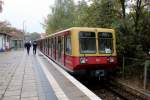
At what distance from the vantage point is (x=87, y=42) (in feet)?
46.5

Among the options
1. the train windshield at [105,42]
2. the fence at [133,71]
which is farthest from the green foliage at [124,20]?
the train windshield at [105,42]

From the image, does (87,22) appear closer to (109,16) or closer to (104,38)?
(109,16)

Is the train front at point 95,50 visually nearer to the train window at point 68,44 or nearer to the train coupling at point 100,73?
the train coupling at point 100,73

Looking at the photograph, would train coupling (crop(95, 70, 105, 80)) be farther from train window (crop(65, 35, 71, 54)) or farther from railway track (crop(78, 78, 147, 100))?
train window (crop(65, 35, 71, 54))

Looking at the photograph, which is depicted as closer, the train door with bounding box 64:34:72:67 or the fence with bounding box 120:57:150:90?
the fence with bounding box 120:57:150:90

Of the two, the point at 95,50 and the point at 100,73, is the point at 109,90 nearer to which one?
the point at 100,73

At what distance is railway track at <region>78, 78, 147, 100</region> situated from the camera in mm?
12413

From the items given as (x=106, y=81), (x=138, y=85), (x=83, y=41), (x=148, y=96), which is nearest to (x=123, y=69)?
(x=106, y=81)

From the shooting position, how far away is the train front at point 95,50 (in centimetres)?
1378

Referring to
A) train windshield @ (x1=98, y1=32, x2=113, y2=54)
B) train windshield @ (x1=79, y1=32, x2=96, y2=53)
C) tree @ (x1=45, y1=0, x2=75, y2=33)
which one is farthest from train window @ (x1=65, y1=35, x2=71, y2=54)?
tree @ (x1=45, y1=0, x2=75, y2=33)

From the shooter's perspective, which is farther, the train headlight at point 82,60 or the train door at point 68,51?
the train door at point 68,51

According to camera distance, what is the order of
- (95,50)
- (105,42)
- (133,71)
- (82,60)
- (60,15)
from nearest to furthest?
(82,60)
(95,50)
(105,42)
(133,71)
(60,15)

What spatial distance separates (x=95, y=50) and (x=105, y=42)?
785mm

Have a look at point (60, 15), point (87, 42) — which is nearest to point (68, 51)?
point (87, 42)
